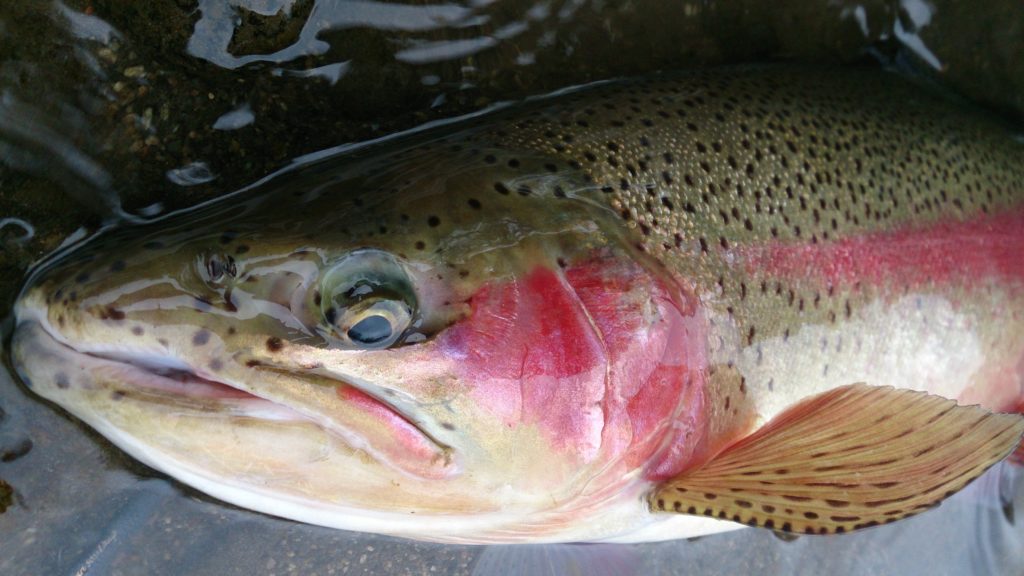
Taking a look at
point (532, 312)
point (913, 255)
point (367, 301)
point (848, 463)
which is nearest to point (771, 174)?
point (913, 255)

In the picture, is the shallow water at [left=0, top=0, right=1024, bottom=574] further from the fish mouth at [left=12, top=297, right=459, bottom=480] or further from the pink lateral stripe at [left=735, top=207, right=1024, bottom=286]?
the pink lateral stripe at [left=735, top=207, right=1024, bottom=286]

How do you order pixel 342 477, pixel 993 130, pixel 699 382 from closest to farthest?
pixel 342 477 → pixel 699 382 → pixel 993 130

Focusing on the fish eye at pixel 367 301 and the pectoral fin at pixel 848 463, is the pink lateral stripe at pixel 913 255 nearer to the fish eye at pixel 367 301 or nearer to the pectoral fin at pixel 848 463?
the pectoral fin at pixel 848 463

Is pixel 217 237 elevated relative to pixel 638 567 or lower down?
elevated

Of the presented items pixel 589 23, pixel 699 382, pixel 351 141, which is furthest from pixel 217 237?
pixel 589 23

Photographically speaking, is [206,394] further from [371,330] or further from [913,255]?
[913,255]

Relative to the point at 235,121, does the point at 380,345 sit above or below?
below

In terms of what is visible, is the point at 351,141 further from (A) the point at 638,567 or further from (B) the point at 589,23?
(A) the point at 638,567

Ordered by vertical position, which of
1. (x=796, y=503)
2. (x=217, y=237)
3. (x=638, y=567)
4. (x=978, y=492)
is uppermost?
(x=217, y=237)
